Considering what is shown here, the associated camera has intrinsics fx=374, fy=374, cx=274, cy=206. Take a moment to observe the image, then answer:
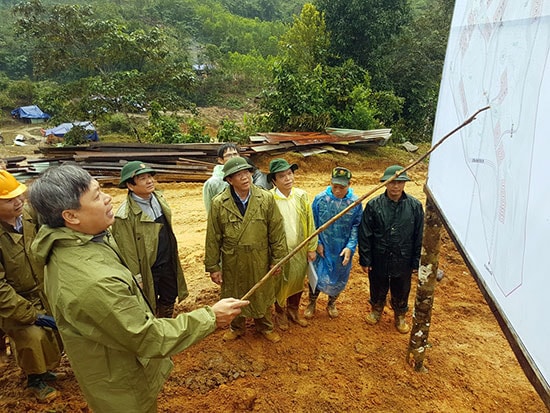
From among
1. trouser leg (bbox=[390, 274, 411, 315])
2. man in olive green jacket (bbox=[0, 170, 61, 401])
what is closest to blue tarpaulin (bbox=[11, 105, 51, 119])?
man in olive green jacket (bbox=[0, 170, 61, 401])

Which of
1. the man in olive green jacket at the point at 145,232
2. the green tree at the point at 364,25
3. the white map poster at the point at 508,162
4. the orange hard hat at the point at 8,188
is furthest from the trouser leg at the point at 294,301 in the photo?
the green tree at the point at 364,25

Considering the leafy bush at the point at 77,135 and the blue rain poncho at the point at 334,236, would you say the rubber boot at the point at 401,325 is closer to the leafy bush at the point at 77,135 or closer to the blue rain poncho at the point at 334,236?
the blue rain poncho at the point at 334,236

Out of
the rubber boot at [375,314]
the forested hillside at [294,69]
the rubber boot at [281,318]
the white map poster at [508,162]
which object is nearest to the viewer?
the white map poster at [508,162]

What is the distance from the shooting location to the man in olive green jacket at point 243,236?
311 cm

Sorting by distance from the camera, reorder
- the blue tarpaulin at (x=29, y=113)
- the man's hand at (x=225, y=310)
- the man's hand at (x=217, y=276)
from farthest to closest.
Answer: the blue tarpaulin at (x=29, y=113)
the man's hand at (x=217, y=276)
the man's hand at (x=225, y=310)

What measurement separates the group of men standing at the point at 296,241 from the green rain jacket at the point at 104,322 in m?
1.30

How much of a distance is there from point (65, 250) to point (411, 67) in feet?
47.9

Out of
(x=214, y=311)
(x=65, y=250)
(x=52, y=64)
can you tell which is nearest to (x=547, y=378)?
(x=214, y=311)

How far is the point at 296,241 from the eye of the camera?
3531mm

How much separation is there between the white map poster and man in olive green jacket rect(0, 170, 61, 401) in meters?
2.78

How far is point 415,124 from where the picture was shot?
14.2 metres

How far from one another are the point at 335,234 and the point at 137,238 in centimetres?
184

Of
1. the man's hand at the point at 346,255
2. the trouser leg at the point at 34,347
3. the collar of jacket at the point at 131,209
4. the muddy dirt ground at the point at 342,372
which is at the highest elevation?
the collar of jacket at the point at 131,209

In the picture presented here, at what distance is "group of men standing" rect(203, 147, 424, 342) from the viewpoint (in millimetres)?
3148
